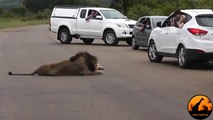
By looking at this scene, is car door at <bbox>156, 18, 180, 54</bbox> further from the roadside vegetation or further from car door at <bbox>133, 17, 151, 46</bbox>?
the roadside vegetation

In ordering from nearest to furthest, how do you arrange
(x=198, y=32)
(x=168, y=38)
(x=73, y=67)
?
(x=73, y=67) → (x=198, y=32) → (x=168, y=38)

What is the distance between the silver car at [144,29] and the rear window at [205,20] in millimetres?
7161

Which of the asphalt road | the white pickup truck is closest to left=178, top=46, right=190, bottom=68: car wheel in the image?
the asphalt road

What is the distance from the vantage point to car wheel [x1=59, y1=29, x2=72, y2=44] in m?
28.9

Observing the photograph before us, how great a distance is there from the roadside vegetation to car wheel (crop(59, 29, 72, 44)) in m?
8.54

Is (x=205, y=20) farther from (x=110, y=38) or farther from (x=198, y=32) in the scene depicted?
(x=110, y=38)

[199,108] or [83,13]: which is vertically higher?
[199,108]

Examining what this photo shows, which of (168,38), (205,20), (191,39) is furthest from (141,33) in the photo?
(191,39)

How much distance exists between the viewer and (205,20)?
14.3 meters

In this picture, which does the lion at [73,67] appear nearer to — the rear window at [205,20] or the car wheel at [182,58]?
the car wheel at [182,58]

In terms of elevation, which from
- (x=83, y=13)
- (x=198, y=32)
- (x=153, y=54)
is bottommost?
(x=153, y=54)

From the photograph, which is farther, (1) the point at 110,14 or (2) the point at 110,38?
(1) the point at 110,14

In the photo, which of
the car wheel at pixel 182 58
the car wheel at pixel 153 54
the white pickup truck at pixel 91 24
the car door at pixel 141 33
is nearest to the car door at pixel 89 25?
the white pickup truck at pixel 91 24

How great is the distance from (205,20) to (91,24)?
45.9ft
